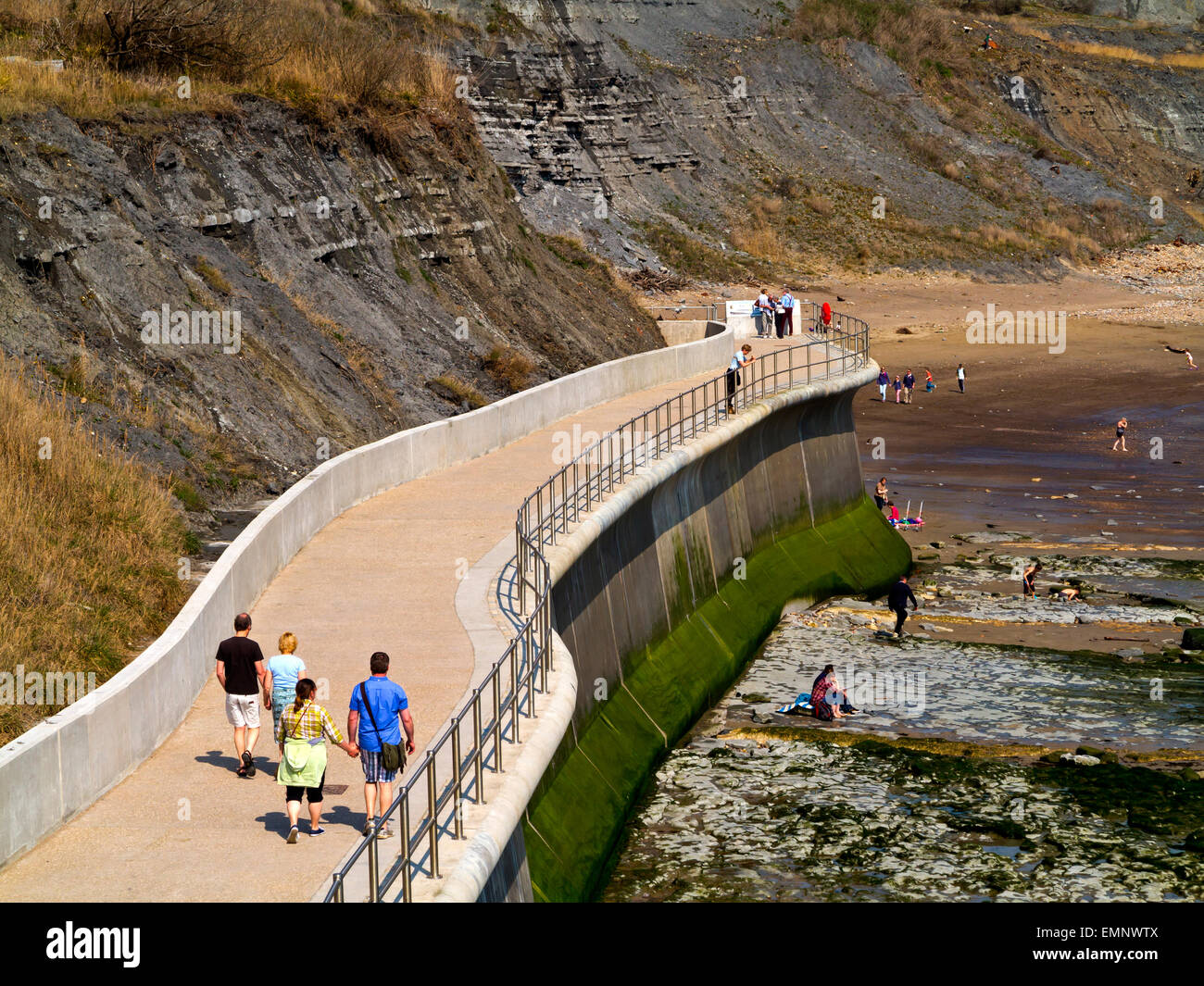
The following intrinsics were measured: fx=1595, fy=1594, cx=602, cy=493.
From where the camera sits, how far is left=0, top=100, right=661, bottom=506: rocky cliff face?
24219 millimetres

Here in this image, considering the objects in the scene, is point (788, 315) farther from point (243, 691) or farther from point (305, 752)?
point (305, 752)

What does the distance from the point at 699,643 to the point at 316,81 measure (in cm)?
1931

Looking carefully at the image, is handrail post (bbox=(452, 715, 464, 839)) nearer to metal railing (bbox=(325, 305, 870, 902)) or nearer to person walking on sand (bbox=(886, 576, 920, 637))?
metal railing (bbox=(325, 305, 870, 902))

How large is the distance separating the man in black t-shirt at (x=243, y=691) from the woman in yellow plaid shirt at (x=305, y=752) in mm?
1184

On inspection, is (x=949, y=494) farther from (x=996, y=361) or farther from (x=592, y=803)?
(x=592, y=803)

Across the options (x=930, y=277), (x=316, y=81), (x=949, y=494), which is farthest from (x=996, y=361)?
(x=316, y=81)

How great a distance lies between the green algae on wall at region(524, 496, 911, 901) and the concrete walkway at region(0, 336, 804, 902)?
262 centimetres

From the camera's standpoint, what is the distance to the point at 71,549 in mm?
17375

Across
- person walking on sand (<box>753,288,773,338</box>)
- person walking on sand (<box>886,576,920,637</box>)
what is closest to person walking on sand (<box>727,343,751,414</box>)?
person walking on sand (<box>886,576,920,637</box>)

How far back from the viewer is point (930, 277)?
74188 mm

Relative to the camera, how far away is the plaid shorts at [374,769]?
1177 centimetres

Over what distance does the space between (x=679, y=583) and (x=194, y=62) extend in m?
18.3

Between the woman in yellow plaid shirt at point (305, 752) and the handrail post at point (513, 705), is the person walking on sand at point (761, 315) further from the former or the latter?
the woman in yellow plaid shirt at point (305, 752)

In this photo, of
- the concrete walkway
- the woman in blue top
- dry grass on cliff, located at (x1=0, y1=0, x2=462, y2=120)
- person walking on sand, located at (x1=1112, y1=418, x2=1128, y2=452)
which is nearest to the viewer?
the concrete walkway
